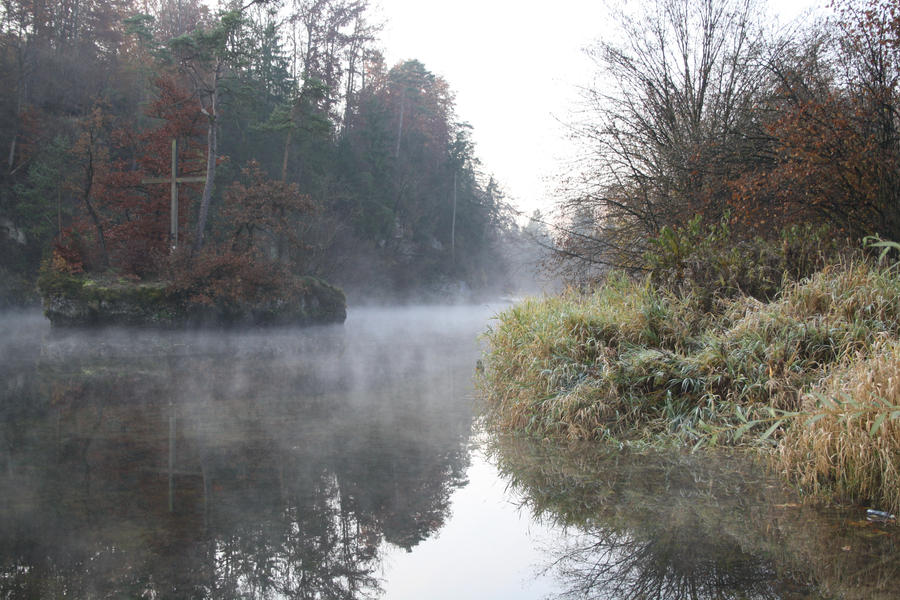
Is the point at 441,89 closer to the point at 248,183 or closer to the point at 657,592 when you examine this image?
the point at 248,183

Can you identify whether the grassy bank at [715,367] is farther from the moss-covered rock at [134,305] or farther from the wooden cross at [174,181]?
the wooden cross at [174,181]

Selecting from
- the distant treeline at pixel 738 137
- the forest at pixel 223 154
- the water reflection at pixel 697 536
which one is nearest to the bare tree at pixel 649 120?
the distant treeline at pixel 738 137

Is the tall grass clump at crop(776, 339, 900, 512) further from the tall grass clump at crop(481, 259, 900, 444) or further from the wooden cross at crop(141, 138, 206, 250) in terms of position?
the wooden cross at crop(141, 138, 206, 250)

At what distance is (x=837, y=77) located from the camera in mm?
11539

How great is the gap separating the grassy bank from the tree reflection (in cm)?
117

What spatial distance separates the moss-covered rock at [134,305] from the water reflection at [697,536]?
14.2m

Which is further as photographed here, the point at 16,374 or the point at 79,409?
the point at 16,374

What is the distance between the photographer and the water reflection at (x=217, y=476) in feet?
10.8

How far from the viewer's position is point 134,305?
16.5 metres

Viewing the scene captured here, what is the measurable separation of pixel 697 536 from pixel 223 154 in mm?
29228

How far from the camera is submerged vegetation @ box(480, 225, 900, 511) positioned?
451cm

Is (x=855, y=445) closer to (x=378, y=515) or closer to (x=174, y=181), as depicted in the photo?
(x=378, y=515)

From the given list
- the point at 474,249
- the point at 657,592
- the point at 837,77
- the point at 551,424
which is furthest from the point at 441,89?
the point at 657,592

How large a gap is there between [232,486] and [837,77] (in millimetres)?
12346
